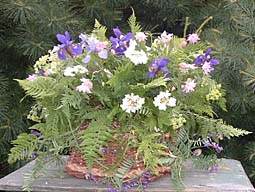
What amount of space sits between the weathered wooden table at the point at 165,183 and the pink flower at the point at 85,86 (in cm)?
23

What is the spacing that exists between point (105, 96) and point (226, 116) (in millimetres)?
1315

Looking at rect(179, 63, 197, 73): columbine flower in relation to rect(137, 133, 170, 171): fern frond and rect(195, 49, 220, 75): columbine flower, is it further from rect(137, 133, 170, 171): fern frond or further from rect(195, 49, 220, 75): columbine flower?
rect(137, 133, 170, 171): fern frond

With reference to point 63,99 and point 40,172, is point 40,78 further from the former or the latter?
point 40,172

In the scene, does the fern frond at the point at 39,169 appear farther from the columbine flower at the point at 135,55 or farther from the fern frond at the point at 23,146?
the columbine flower at the point at 135,55

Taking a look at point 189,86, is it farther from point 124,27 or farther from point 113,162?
point 124,27

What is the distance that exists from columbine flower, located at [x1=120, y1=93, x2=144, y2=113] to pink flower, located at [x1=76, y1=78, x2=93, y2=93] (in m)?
0.08

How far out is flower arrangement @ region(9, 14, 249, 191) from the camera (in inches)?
48.2

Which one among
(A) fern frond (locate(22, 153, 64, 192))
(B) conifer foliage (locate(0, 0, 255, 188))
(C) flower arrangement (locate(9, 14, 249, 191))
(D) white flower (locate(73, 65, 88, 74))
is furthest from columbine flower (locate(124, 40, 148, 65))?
(B) conifer foliage (locate(0, 0, 255, 188))

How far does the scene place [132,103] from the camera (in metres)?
1.21

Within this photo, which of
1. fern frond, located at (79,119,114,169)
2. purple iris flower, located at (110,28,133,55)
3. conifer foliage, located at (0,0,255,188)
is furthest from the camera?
conifer foliage, located at (0,0,255,188)

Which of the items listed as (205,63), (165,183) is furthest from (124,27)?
(165,183)

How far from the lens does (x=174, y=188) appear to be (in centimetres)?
123

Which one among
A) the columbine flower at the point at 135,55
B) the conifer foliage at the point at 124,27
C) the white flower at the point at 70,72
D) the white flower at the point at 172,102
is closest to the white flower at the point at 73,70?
the white flower at the point at 70,72

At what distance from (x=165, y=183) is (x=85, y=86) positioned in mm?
321
